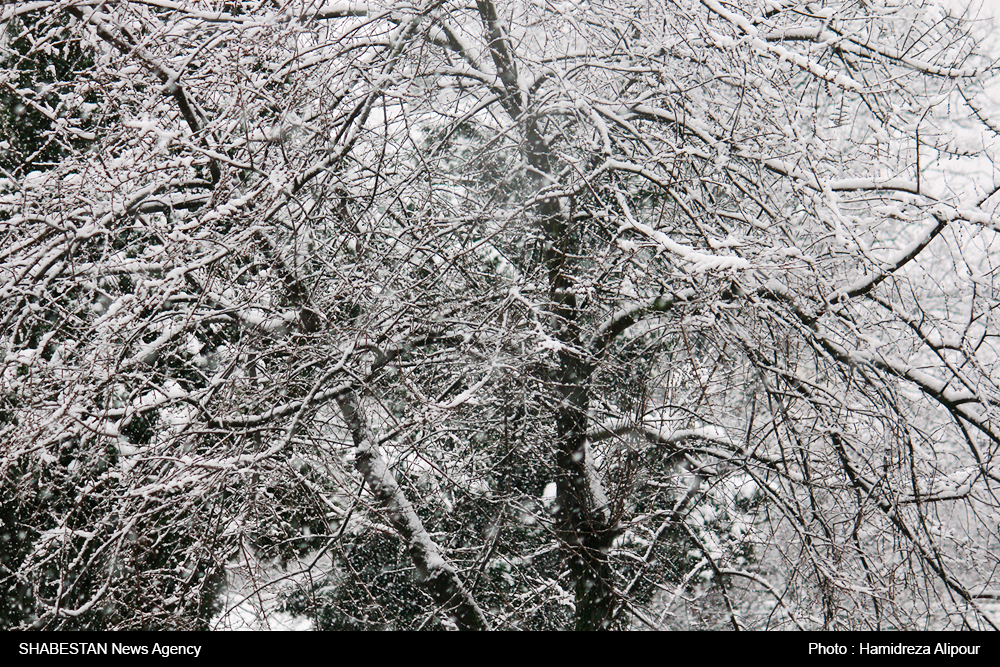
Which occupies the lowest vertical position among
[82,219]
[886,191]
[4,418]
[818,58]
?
[4,418]

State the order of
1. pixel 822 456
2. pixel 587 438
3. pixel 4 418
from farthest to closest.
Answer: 1. pixel 4 418
2. pixel 587 438
3. pixel 822 456

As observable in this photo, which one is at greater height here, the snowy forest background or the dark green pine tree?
the dark green pine tree

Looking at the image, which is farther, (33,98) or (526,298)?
(33,98)

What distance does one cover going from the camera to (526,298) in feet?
12.9

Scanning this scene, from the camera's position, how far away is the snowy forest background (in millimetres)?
3691

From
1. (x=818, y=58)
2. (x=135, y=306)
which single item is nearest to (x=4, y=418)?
(x=135, y=306)

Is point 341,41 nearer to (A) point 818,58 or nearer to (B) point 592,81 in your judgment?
(B) point 592,81

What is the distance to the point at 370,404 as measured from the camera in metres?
4.43

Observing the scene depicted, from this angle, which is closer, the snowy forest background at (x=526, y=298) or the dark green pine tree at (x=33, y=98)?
the snowy forest background at (x=526, y=298)

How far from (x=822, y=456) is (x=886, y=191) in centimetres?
161

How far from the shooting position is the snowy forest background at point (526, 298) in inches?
145

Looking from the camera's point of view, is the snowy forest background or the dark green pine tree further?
the dark green pine tree

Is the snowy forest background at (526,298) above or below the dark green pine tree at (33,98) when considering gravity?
below

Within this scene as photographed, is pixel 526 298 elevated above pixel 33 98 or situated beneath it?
situated beneath
